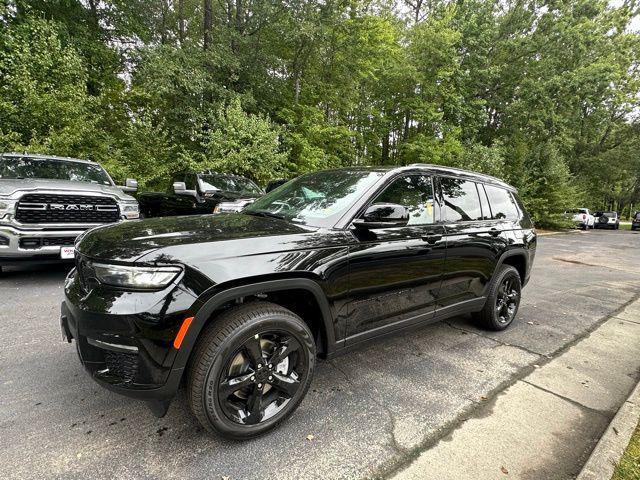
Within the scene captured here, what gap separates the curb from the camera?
1.88 metres

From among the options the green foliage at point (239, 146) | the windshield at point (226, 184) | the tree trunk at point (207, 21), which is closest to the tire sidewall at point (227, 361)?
the windshield at point (226, 184)

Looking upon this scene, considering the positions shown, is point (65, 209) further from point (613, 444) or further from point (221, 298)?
point (613, 444)

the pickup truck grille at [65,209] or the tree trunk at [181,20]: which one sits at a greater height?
the tree trunk at [181,20]

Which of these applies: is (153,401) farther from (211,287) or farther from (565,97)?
(565,97)

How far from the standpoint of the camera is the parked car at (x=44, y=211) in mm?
4234

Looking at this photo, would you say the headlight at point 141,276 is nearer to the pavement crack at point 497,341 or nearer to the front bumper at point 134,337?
the front bumper at point 134,337

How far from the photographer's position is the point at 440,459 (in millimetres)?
1996

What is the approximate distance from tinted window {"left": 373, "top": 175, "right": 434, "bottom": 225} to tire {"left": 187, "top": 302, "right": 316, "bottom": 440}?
4.29 ft

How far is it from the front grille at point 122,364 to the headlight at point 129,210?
4010 millimetres

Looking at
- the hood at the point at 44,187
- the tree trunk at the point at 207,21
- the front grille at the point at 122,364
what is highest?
the tree trunk at the point at 207,21

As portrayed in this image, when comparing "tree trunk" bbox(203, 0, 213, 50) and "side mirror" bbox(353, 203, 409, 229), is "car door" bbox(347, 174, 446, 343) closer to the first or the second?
"side mirror" bbox(353, 203, 409, 229)

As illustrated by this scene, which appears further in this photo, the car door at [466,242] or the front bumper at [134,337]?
the car door at [466,242]

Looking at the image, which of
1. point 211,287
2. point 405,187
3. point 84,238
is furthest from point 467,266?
point 84,238

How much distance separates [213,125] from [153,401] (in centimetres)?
1171
